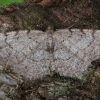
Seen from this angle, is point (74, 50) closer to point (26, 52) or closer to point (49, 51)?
point (49, 51)

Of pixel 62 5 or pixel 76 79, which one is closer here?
pixel 76 79

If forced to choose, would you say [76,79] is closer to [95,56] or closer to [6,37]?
[95,56]

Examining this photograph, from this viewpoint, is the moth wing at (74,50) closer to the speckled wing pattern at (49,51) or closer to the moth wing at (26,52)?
the speckled wing pattern at (49,51)

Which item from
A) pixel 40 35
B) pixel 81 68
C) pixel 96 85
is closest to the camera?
pixel 96 85

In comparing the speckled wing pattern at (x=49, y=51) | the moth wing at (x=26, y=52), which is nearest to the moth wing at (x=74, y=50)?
the speckled wing pattern at (x=49, y=51)

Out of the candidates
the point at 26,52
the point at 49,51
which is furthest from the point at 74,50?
the point at 26,52

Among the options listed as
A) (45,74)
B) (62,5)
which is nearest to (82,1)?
(62,5)

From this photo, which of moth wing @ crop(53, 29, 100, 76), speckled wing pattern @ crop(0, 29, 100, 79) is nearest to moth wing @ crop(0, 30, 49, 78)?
speckled wing pattern @ crop(0, 29, 100, 79)

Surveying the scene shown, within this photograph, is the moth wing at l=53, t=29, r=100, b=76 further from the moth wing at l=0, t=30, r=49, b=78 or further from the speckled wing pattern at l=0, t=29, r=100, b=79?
the moth wing at l=0, t=30, r=49, b=78
